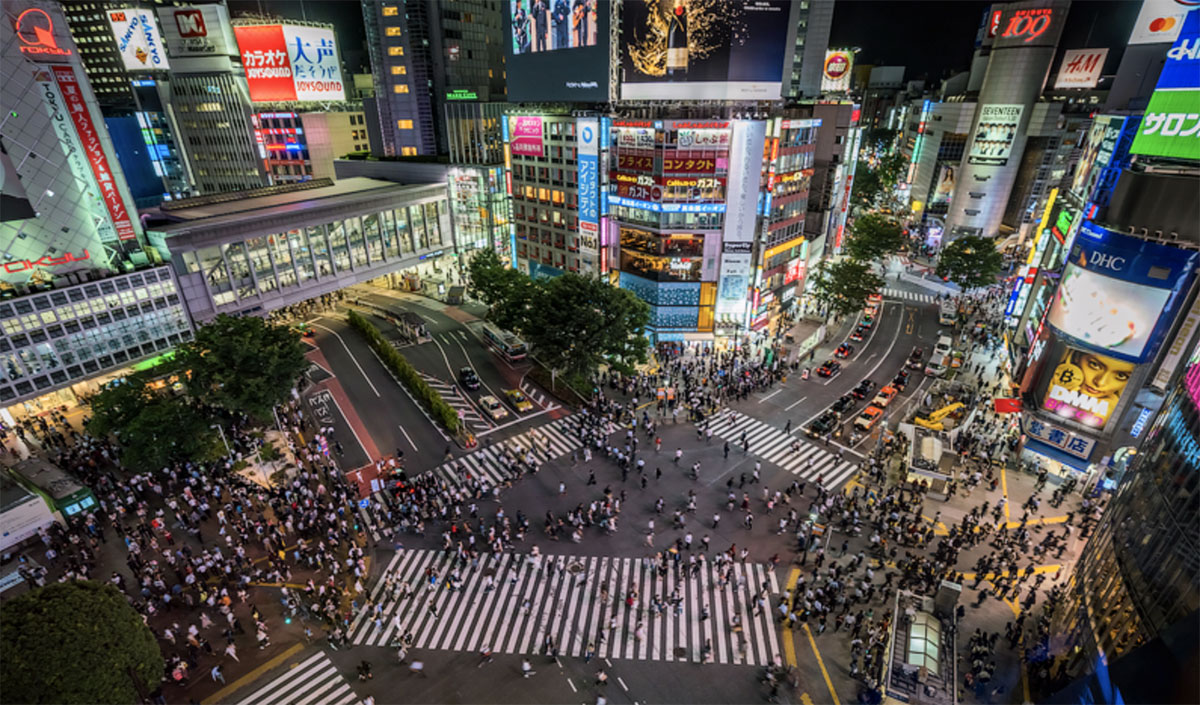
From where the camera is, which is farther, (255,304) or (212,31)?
(212,31)

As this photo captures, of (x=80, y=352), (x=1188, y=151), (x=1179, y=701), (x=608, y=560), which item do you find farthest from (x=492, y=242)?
(x=1179, y=701)

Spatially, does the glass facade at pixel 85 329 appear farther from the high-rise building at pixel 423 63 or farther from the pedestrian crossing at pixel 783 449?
the pedestrian crossing at pixel 783 449

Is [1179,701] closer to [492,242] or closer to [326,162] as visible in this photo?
[492,242]

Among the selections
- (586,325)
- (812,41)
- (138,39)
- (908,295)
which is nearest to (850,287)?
(908,295)

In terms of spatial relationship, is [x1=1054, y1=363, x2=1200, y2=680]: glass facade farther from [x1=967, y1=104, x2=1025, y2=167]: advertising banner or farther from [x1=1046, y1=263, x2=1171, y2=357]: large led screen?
[x1=967, y1=104, x2=1025, y2=167]: advertising banner

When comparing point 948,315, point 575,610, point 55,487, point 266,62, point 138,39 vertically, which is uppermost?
point 138,39

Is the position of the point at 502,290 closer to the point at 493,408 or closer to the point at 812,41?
the point at 493,408
